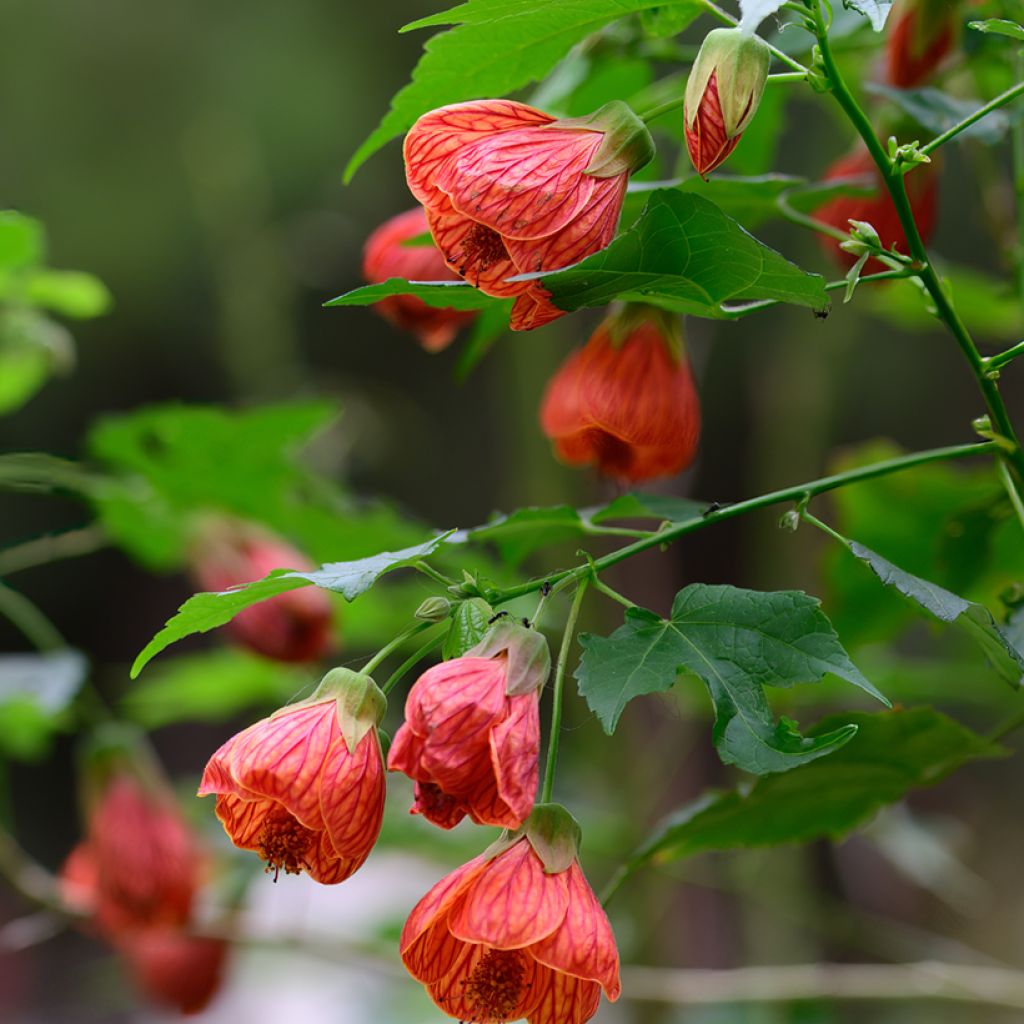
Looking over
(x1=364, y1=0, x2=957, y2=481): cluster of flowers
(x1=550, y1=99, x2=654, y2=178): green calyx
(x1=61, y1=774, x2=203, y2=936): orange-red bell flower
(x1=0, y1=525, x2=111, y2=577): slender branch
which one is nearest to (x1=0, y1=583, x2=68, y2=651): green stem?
(x1=0, y1=525, x2=111, y2=577): slender branch

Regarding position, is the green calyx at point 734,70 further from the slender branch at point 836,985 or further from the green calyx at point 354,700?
the slender branch at point 836,985

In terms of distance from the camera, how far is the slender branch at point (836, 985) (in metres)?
0.69

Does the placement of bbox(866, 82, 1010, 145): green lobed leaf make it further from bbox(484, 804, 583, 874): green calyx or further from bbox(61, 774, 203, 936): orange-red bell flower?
bbox(61, 774, 203, 936): orange-red bell flower

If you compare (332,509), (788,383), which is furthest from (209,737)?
(332,509)

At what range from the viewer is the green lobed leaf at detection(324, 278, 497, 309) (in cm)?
38

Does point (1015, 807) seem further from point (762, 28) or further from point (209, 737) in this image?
point (762, 28)

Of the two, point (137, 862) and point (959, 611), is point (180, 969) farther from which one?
point (959, 611)

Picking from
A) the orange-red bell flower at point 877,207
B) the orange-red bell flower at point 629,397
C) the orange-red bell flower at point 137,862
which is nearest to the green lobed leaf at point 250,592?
the orange-red bell flower at point 629,397

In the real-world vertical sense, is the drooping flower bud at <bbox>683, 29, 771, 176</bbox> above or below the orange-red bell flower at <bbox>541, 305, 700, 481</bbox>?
above

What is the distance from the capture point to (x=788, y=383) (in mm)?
1353

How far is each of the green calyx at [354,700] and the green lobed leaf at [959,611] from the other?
6.5 inches

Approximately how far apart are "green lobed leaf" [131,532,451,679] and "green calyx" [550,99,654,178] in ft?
0.45

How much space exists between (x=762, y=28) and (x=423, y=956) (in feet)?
1.88

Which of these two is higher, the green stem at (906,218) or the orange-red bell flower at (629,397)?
the green stem at (906,218)
